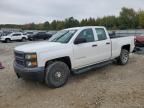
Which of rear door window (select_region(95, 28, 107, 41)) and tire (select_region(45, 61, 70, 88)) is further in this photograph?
rear door window (select_region(95, 28, 107, 41))

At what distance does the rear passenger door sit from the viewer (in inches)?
272

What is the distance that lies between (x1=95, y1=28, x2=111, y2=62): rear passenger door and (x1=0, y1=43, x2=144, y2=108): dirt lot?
2.10ft

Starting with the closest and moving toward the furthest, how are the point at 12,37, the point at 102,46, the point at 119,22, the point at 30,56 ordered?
the point at 30,56 < the point at 102,46 < the point at 12,37 < the point at 119,22

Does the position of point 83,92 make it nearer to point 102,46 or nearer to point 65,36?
point 65,36

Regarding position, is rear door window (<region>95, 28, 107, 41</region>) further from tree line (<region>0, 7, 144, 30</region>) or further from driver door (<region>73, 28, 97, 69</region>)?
tree line (<region>0, 7, 144, 30</region>)

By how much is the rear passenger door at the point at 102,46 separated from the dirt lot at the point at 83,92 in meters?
0.64

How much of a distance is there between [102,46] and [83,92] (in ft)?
7.42

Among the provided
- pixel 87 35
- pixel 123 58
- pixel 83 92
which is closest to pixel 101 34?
pixel 87 35

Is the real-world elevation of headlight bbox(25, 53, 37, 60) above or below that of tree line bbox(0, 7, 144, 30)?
below

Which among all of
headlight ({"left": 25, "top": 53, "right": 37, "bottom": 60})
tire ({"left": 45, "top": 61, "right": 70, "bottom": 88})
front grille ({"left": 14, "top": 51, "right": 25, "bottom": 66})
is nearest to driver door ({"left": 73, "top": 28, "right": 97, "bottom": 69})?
tire ({"left": 45, "top": 61, "right": 70, "bottom": 88})

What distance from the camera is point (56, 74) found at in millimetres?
5773

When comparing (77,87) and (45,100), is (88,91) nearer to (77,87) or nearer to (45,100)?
(77,87)

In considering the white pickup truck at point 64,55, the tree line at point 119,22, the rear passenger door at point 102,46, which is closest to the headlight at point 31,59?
the white pickup truck at point 64,55

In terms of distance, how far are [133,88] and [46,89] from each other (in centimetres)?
255
